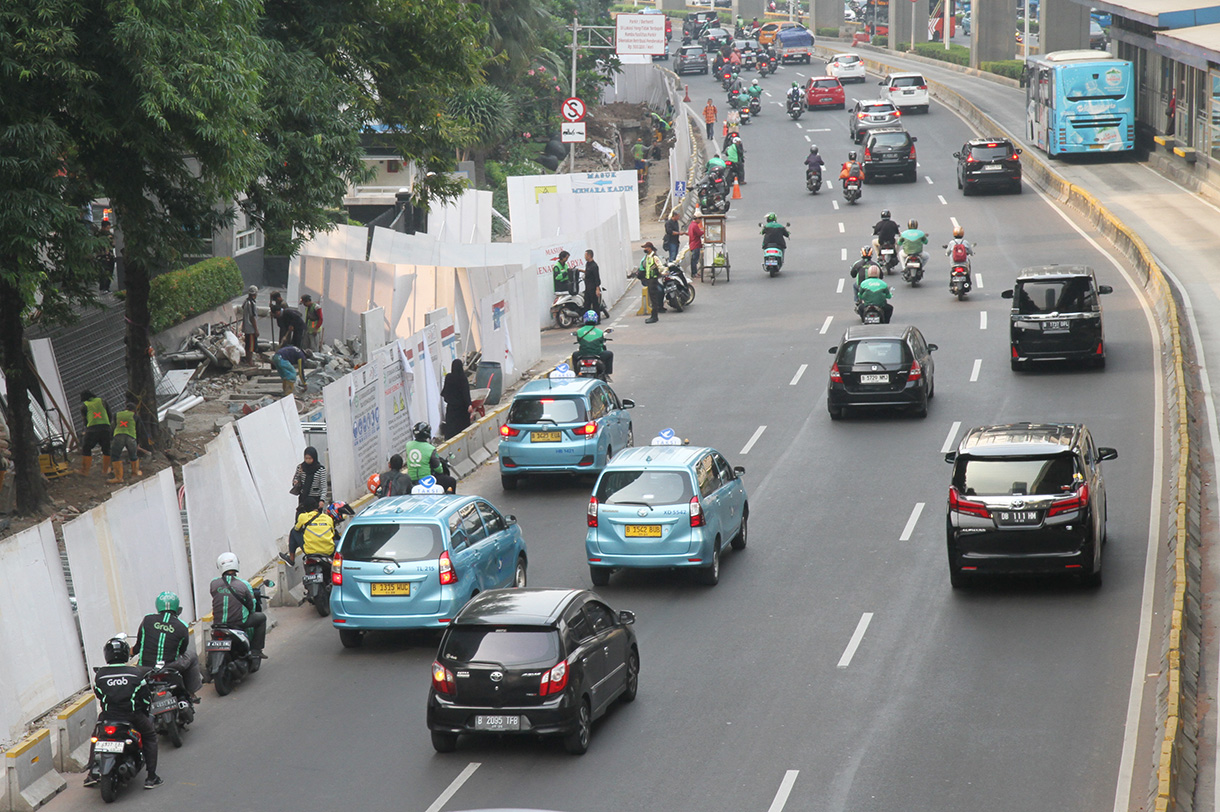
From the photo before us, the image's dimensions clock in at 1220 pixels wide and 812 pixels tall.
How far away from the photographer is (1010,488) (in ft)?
52.3

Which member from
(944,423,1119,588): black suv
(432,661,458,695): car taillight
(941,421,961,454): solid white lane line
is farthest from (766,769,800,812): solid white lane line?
(941,421,961,454): solid white lane line

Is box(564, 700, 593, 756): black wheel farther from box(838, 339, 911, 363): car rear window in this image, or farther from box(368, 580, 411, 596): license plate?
box(838, 339, 911, 363): car rear window

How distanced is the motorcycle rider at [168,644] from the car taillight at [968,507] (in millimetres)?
8168

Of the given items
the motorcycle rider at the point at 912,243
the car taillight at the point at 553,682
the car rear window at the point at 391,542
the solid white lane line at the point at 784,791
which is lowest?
the solid white lane line at the point at 784,791

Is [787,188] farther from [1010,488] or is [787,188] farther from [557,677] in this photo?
[557,677]

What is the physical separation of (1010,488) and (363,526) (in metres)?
7.01

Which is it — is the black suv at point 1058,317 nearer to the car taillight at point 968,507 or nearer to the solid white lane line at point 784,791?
the car taillight at point 968,507

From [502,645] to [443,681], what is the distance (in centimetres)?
58

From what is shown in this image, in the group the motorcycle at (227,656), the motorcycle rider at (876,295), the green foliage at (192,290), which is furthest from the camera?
the motorcycle rider at (876,295)

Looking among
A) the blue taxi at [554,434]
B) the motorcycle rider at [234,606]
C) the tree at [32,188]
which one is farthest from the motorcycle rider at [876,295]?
the motorcycle rider at [234,606]

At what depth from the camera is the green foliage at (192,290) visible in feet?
98.2

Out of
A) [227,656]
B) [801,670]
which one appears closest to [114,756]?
[227,656]

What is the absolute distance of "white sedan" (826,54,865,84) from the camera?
83.2 m

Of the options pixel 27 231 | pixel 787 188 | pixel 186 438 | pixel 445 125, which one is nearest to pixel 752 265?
pixel 787 188
